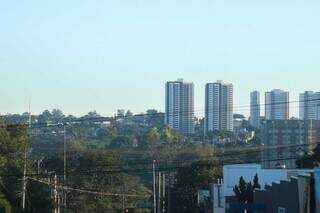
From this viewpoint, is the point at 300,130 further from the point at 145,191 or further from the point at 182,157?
the point at 145,191

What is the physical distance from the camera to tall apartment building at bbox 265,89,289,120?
83688mm

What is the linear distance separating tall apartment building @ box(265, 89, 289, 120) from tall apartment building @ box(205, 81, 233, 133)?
13.8 feet

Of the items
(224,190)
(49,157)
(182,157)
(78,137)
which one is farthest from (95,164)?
(78,137)

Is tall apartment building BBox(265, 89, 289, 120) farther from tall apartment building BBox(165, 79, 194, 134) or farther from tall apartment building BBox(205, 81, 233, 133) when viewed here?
tall apartment building BBox(165, 79, 194, 134)

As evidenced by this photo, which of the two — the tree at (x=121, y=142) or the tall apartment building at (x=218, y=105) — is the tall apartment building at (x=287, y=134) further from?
the tree at (x=121, y=142)

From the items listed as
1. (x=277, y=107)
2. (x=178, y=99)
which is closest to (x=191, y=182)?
(x=178, y=99)

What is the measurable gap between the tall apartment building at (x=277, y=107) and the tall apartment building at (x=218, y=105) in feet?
13.8

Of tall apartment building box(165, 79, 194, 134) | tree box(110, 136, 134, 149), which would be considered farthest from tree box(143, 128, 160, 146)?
tall apartment building box(165, 79, 194, 134)

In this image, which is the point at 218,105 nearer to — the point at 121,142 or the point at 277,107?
the point at 277,107

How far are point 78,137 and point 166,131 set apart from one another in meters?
17.9

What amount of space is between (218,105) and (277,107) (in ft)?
21.7

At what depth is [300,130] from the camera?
79438mm

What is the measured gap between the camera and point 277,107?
313ft

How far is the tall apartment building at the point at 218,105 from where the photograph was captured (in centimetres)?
9821
